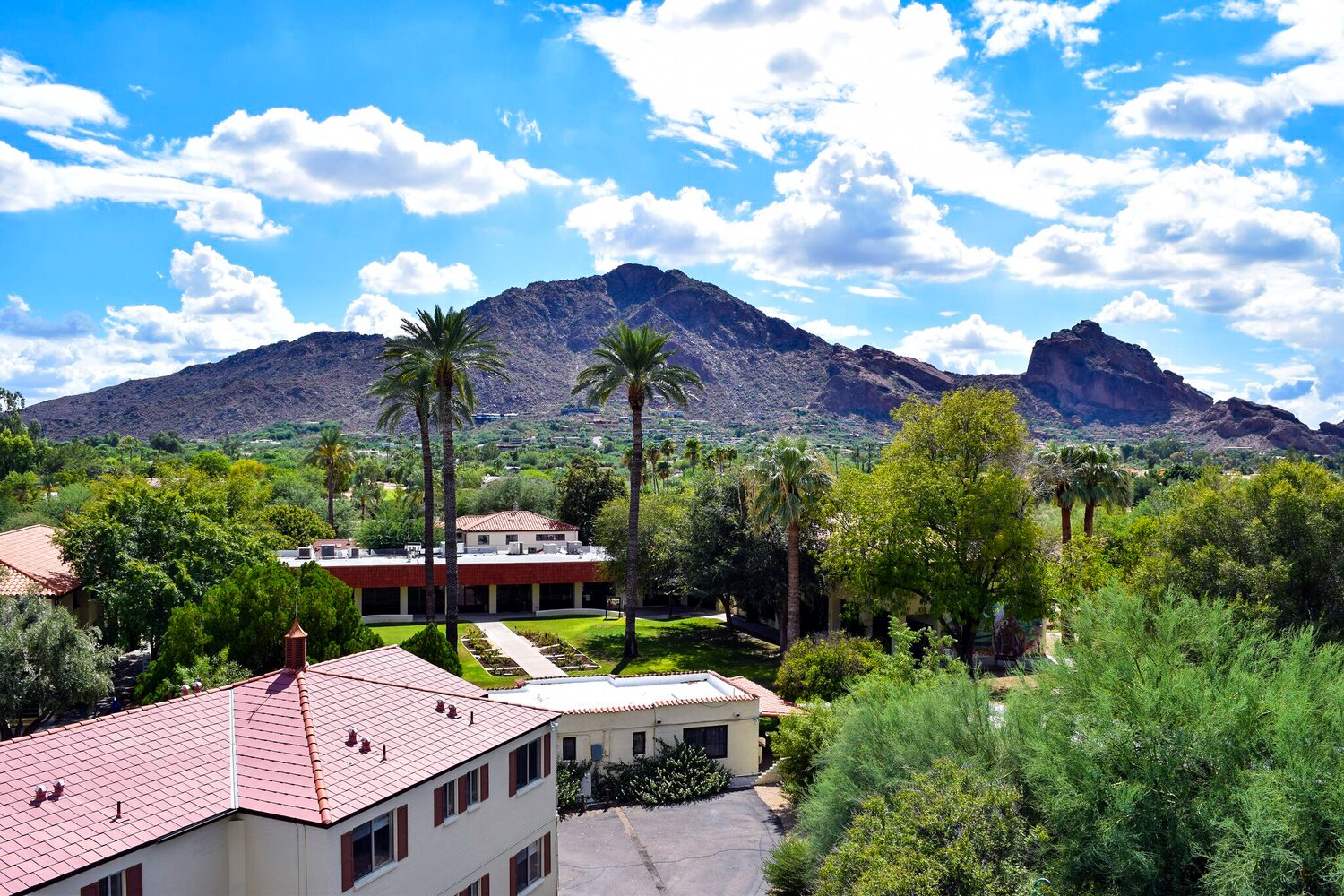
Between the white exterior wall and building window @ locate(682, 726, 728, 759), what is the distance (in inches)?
422

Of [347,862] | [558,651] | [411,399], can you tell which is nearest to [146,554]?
[411,399]

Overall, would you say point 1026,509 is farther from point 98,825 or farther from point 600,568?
point 98,825

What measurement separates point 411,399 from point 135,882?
2944cm

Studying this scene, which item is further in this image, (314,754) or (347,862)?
(314,754)

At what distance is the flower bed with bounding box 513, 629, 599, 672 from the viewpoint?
41.6 meters

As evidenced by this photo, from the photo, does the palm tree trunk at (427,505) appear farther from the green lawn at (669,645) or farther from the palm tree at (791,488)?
the palm tree at (791,488)

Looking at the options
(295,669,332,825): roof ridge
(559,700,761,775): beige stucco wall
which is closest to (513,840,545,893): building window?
(295,669,332,825): roof ridge

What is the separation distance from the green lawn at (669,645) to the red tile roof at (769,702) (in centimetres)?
540

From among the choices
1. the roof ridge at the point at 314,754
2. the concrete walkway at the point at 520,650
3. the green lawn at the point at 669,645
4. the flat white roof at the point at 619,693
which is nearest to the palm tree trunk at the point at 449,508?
the concrete walkway at the point at 520,650

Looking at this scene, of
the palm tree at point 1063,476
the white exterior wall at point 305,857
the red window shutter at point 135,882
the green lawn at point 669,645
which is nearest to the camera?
the red window shutter at point 135,882

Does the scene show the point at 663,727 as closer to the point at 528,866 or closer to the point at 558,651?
the point at 528,866

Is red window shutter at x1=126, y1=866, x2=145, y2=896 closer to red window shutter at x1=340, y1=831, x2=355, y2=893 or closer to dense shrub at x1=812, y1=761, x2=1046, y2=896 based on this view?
red window shutter at x1=340, y1=831, x2=355, y2=893

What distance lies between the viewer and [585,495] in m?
70.9

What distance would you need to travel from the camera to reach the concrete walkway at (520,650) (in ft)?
132
